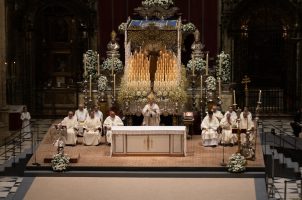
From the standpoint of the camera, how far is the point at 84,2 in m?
35.2

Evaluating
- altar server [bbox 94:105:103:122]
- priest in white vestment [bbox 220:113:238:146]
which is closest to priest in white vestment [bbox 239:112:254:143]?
priest in white vestment [bbox 220:113:238:146]

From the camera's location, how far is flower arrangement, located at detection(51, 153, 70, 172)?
915 inches

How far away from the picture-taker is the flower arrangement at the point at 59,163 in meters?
23.2

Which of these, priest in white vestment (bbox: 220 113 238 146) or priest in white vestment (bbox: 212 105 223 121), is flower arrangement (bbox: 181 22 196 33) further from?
priest in white vestment (bbox: 220 113 238 146)

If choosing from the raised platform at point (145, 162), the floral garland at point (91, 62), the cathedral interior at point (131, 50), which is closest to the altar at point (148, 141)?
the raised platform at point (145, 162)

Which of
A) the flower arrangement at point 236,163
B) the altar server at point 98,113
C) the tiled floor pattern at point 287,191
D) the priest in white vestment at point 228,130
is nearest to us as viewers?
the tiled floor pattern at point 287,191

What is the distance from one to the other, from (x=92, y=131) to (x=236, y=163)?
19.1 ft

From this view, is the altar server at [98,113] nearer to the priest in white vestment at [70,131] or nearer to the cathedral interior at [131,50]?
the priest in white vestment at [70,131]

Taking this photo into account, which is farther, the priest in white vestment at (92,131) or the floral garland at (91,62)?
the floral garland at (91,62)

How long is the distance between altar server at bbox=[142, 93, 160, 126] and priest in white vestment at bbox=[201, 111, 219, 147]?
1.75 metres

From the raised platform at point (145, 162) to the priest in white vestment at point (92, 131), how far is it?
714 mm

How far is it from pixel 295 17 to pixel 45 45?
37.3 feet

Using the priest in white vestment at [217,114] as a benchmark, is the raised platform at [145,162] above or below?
below

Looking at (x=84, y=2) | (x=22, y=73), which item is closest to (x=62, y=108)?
(x=22, y=73)
